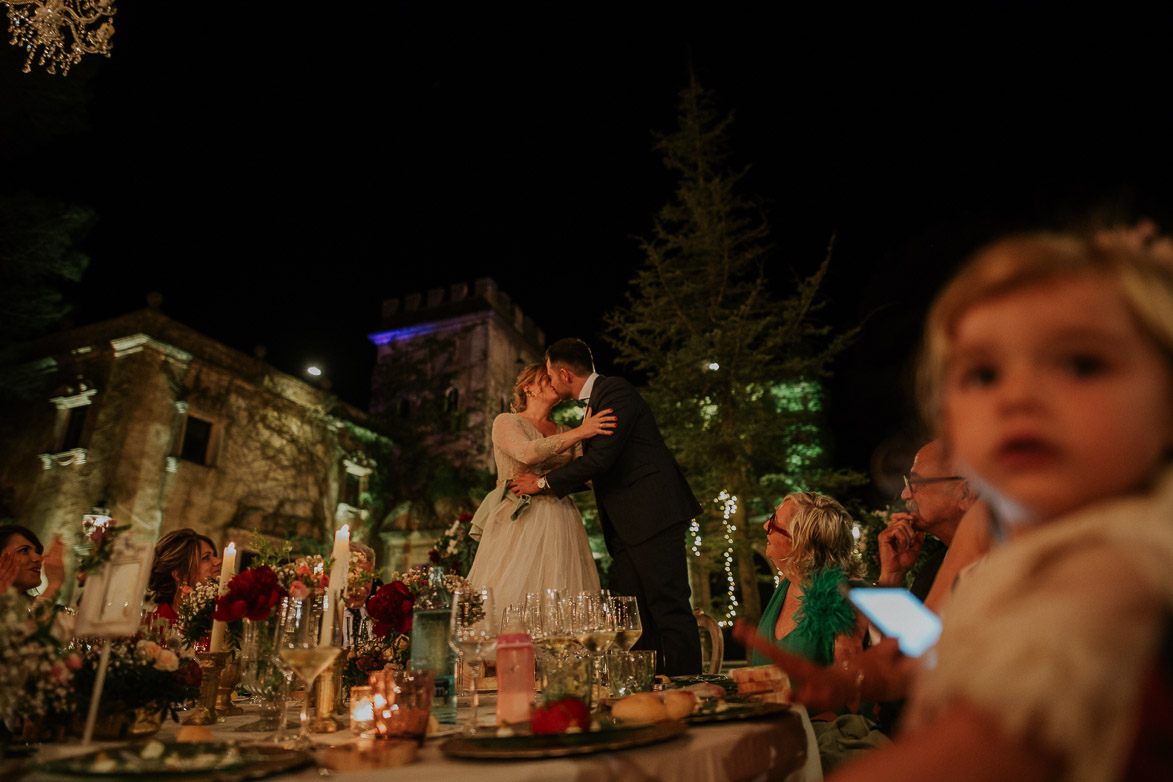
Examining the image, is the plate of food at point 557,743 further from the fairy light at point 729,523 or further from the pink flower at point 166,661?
the fairy light at point 729,523

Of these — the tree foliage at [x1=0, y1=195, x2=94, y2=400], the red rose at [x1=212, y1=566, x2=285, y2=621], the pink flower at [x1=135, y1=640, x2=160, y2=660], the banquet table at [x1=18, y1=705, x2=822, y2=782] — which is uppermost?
the tree foliage at [x1=0, y1=195, x2=94, y2=400]

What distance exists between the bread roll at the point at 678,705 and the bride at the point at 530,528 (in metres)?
1.91

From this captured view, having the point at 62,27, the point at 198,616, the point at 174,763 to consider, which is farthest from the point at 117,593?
the point at 62,27

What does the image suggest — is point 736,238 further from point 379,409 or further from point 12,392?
point 12,392

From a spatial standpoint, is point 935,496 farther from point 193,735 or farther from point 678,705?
point 193,735

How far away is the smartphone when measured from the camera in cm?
143

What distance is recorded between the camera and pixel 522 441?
4.24m

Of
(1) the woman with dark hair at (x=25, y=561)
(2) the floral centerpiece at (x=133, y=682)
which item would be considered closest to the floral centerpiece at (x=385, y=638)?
(2) the floral centerpiece at (x=133, y=682)

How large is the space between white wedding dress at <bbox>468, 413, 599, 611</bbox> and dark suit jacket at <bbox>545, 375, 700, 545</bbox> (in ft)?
0.62

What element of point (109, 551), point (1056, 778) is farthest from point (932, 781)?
point (109, 551)

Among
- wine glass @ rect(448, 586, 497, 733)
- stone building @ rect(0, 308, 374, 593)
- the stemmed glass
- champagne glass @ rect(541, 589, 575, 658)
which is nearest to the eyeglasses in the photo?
the stemmed glass

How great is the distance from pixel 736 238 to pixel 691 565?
7889 mm

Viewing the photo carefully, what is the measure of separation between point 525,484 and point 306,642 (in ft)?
7.04

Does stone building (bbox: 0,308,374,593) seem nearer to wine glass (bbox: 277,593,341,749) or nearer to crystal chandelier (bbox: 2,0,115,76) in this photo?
crystal chandelier (bbox: 2,0,115,76)
